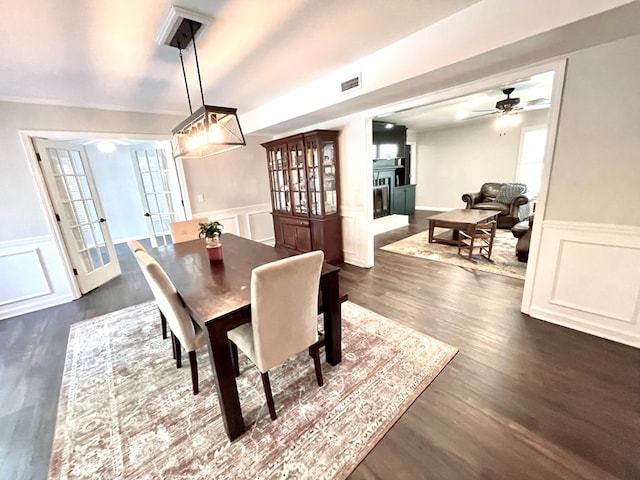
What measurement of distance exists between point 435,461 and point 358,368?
0.70 m

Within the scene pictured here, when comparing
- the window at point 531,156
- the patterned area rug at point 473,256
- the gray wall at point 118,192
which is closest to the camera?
the patterned area rug at point 473,256

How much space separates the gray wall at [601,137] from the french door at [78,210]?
5299 millimetres

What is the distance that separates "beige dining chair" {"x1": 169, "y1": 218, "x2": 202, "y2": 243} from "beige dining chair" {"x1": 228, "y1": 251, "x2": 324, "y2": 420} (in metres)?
1.83

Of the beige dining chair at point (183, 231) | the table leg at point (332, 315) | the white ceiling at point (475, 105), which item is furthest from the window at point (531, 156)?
the beige dining chair at point (183, 231)

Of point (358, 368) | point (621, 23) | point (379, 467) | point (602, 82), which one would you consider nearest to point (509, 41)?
point (621, 23)

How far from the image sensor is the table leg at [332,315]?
5.74 ft

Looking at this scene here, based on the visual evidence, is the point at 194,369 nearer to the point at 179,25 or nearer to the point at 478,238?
the point at 179,25

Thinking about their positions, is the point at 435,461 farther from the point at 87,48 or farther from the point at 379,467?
the point at 87,48

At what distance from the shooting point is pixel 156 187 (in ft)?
14.5

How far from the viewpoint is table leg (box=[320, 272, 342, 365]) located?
1.75m

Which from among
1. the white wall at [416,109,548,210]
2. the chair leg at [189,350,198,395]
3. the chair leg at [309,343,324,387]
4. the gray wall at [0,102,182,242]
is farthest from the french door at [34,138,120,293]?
the white wall at [416,109,548,210]

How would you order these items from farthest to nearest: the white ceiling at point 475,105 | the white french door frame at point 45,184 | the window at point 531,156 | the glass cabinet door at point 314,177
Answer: the window at point 531,156 → the white ceiling at point 475,105 → the glass cabinet door at point 314,177 → the white french door frame at point 45,184

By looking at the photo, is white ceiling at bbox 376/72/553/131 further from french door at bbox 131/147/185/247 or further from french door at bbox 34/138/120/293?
french door at bbox 34/138/120/293

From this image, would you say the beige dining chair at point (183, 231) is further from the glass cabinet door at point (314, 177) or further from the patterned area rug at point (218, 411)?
the glass cabinet door at point (314, 177)
